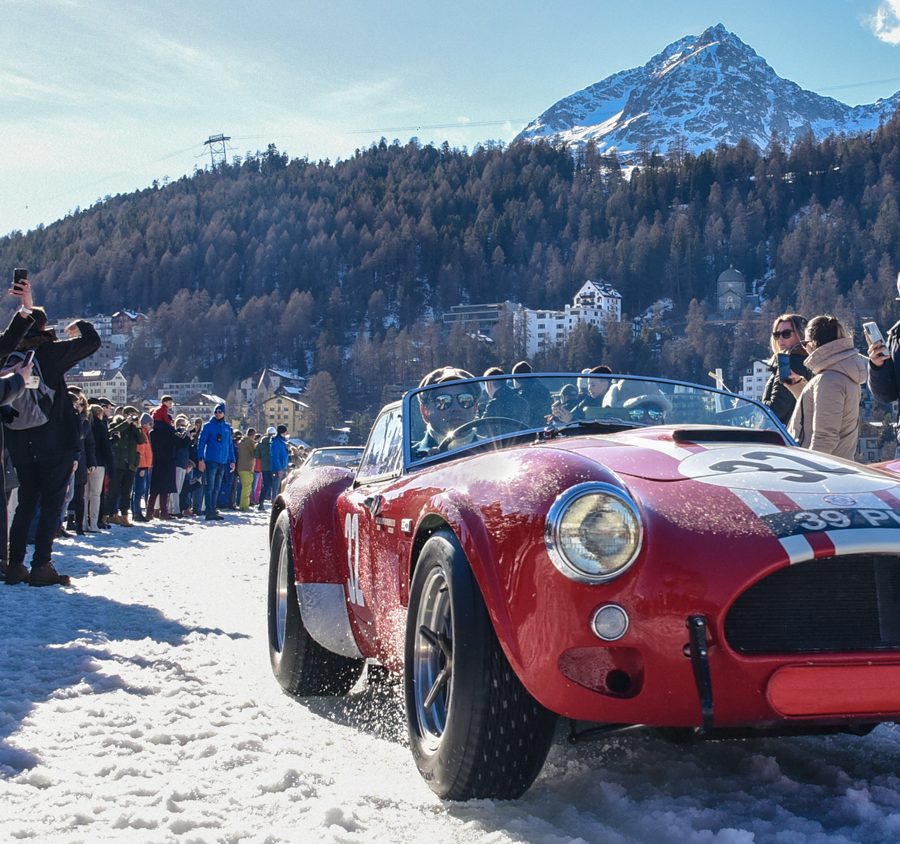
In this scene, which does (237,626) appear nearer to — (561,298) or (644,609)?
(644,609)

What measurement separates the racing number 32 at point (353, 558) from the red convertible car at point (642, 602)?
0.87 metres

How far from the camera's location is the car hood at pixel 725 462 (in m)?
2.97

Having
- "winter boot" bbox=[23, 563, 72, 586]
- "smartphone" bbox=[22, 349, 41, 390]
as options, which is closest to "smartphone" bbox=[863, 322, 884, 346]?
"smartphone" bbox=[22, 349, 41, 390]

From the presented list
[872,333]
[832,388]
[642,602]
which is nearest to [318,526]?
[642,602]

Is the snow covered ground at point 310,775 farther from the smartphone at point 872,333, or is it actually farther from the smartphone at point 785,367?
the smartphone at point 785,367

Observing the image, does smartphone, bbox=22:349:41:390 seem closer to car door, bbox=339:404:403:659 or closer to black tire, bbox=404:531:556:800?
car door, bbox=339:404:403:659

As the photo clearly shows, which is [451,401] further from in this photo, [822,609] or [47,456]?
[47,456]

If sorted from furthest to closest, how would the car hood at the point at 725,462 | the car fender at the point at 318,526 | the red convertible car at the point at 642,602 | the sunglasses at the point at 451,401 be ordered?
the car fender at the point at 318,526, the sunglasses at the point at 451,401, the car hood at the point at 725,462, the red convertible car at the point at 642,602

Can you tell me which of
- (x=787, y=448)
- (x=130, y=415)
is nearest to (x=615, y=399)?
(x=787, y=448)

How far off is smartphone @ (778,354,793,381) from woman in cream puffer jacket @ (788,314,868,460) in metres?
0.79

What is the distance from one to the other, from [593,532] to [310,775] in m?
1.17

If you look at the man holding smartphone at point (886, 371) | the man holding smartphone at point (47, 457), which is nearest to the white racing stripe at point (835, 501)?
the man holding smartphone at point (886, 371)

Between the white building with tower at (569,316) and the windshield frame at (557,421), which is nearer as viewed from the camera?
the windshield frame at (557,421)

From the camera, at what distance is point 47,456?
25.4 ft
